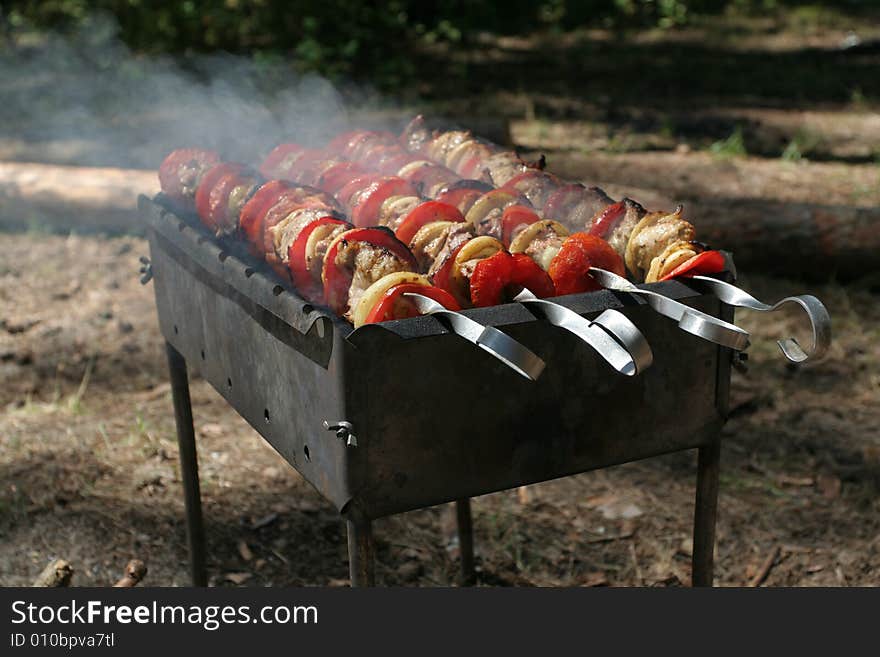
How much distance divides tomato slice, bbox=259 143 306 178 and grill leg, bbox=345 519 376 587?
1282 mm

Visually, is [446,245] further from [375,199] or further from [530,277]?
[375,199]

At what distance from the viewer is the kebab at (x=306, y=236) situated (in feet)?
6.39

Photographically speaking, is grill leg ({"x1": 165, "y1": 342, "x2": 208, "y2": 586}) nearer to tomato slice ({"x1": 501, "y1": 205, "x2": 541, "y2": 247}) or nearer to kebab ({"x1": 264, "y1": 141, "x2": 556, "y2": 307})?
kebab ({"x1": 264, "y1": 141, "x2": 556, "y2": 307})

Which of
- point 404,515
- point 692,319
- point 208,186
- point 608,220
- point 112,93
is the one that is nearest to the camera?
point 692,319

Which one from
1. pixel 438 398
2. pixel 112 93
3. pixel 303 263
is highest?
pixel 303 263

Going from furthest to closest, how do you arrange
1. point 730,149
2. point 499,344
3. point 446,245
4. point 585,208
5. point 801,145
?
point 801,145 < point 730,149 < point 585,208 < point 446,245 < point 499,344

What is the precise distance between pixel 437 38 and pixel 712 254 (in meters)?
11.3

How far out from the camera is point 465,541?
3.53 metres

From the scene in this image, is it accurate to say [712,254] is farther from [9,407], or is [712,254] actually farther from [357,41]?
[357,41]

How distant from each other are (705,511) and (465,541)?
1.23 meters

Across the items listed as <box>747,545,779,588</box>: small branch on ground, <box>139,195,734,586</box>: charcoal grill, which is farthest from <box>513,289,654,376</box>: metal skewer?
<box>747,545,779,588</box>: small branch on ground

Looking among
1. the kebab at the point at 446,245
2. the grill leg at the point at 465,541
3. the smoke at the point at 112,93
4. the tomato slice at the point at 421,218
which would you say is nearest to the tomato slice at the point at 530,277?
the kebab at the point at 446,245

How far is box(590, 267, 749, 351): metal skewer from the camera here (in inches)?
66.6

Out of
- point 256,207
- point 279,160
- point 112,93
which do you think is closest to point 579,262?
point 256,207
